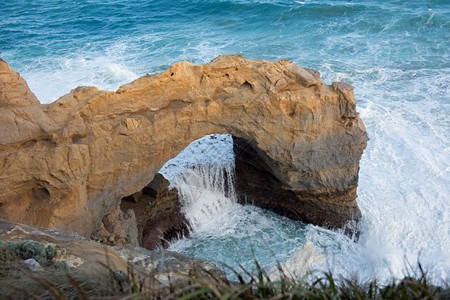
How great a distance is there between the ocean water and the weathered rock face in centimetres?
163

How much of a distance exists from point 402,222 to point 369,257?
1454 millimetres

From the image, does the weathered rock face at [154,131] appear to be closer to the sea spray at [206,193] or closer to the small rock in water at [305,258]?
the small rock in water at [305,258]

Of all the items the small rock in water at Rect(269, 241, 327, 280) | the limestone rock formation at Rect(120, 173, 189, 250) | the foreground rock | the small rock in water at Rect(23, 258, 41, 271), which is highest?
the small rock in water at Rect(23, 258, 41, 271)

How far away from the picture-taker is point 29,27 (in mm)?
25031

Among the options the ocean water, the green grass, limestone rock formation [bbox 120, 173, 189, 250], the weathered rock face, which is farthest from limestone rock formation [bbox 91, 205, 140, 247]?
the green grass

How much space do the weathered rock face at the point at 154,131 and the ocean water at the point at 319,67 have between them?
5.35 ft

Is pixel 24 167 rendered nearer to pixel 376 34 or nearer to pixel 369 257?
pixel 369 257

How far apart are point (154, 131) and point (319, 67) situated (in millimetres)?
11697

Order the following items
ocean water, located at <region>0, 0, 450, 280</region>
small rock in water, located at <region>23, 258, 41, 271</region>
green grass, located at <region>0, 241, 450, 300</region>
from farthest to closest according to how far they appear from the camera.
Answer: ocean water, located at <region>0, 0, 450, 280</region>, small rock in water, located at <region>23, 258, 41, 271</region>, green grass, located at <region>0, 241, 450, 300</region>

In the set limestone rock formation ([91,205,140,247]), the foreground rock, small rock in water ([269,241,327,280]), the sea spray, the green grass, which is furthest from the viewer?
the sea spray

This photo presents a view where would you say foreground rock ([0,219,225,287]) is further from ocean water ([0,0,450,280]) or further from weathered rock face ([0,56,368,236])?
weathered rock face ([0,56,368,236])

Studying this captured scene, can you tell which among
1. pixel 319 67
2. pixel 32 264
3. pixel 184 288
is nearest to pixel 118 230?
pixel 32 264

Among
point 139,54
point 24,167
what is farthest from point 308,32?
point 24,167

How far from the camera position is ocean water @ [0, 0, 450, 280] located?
1009cm
